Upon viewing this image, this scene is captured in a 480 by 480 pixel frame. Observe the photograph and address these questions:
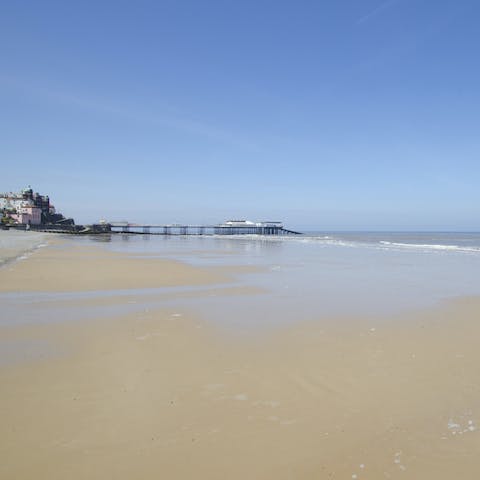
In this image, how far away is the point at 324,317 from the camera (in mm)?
10453

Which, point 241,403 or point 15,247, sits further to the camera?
point 15,247

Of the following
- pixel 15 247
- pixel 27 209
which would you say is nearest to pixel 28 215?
pixel 27 209

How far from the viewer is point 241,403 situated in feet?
17.8

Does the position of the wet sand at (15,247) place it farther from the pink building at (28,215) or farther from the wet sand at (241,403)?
the pink building at (28,215)

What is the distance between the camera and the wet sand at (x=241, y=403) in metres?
4.12

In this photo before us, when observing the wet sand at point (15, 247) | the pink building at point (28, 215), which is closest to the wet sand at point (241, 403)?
the wet sand at point (15, 247)

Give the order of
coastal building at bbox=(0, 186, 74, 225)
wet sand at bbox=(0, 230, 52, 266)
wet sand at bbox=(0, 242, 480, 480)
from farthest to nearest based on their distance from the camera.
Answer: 1. coastal building at bbox=(0, 186, 74, 225)
2. wet sand at bbox=(0, 230, 52, 266)
3. wet sand at bbox=(0, 242, 480, 480)

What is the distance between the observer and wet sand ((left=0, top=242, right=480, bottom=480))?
412cm

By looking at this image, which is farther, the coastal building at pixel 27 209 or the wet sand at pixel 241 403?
the coastal building at pixel 27 209

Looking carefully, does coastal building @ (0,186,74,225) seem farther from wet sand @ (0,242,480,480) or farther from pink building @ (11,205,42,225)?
wet sand @ (0,242,480,480)

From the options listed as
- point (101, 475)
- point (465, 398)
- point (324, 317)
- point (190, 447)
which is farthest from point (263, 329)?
point (101, 475)

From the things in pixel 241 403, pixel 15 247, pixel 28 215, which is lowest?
pixel 241 403

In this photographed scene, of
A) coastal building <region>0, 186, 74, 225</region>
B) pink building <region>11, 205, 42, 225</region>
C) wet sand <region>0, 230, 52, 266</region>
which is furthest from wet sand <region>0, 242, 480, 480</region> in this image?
pink building <region>11, 205, 42, 225</region>

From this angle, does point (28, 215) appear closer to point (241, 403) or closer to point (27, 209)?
point (27, 209)
